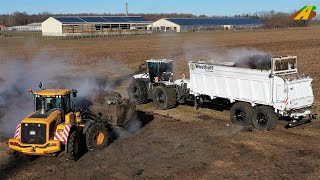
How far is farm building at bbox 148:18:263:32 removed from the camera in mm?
130875

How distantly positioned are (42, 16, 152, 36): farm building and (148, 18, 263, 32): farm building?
1266 centimetres

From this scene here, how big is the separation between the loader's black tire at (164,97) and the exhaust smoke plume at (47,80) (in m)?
3.27

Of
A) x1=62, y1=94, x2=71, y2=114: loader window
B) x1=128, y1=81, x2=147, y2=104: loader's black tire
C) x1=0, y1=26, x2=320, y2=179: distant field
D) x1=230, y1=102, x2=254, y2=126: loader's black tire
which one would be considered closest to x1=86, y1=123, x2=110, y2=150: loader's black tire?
x1=0, y1=26, x2=320, y2=179: distant field

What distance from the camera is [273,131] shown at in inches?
655

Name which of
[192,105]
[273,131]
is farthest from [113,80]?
[273,131]

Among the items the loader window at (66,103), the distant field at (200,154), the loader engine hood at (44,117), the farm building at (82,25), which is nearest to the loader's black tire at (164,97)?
the distant field at (200,154)

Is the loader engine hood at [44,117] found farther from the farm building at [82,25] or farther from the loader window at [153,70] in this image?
the farm building at [82,25]

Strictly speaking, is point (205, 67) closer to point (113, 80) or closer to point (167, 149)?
point (167, 149)

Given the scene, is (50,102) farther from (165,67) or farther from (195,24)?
(195,24)

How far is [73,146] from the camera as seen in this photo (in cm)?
1324

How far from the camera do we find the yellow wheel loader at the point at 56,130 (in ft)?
42.0

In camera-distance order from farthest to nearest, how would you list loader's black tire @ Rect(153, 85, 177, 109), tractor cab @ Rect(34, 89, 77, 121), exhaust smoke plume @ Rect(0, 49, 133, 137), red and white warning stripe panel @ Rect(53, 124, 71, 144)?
1. loader's black tire @ Rect(153, 85, 177, 109)
2. exhaust smoke plume @ Rect(0, 49, 133, 137)
3. tractor cab @ Rect(34, 89, 77, 121)
4. red and white warning stripe panel @ Rect(53, 124, 71, 144)

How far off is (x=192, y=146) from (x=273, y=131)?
3.73m

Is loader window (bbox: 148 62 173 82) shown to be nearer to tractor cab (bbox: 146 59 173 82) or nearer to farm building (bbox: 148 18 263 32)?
tractor cab (bbox: 146 59 173 82)
